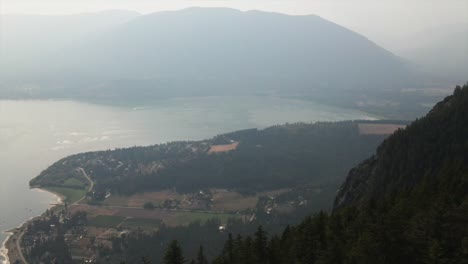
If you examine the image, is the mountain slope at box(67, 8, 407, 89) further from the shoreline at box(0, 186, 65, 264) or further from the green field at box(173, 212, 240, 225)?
the shoreline at box(0, 186, 65, 264)

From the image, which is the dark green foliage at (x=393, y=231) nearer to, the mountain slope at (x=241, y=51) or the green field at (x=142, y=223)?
the green field at (x=142, y=223)

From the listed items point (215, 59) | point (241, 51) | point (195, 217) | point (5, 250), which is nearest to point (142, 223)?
point (195, 217)

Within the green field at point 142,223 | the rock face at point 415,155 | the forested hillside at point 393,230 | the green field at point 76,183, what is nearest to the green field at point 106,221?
the green field at point 142,223

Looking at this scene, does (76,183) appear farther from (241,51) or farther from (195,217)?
(241,51)

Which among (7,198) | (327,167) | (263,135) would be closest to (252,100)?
(263,135)

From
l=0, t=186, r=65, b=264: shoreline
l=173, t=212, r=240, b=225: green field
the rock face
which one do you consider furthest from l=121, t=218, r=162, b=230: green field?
the rock face
